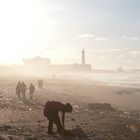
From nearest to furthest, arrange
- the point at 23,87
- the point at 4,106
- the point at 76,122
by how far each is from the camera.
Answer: the point at 76,122 → the point at 4,106 → the point at 23,87

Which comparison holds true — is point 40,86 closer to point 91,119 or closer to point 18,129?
point 91,119

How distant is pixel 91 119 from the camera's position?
832 inches

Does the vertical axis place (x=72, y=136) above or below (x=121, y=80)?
below

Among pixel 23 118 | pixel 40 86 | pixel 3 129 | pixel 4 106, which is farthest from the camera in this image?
pixel 40 86

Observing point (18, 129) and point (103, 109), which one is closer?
point (18, 129)

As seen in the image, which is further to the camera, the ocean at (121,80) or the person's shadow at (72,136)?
the ocean at (121,80)

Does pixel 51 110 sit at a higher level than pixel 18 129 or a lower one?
higher

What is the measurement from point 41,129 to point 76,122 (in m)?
3.58

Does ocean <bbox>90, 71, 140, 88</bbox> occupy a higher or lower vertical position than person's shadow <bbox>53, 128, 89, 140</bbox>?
higher

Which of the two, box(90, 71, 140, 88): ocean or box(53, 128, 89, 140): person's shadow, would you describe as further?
box(90, 71, 140, 88): ocean

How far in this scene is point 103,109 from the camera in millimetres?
27922

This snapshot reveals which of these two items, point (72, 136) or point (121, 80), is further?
point (121, 80)

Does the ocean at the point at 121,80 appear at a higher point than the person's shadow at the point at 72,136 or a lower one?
higher

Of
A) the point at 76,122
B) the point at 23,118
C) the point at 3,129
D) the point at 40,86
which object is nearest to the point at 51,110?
the point at 3,129
